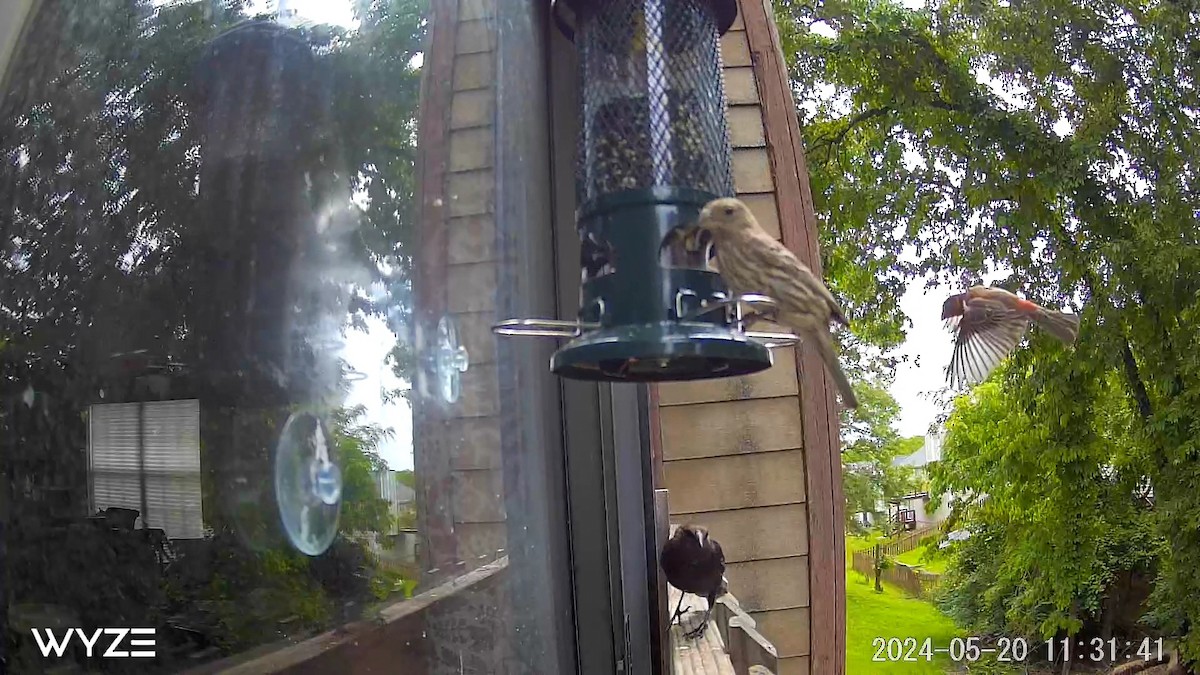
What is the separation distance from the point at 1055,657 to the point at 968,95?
2.02m

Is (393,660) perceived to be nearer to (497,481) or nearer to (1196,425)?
(497,481)

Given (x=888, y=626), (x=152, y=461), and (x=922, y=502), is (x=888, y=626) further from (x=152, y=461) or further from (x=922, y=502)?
(x=152, y=461)

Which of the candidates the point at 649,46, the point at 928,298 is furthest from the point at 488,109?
the point at 928,298

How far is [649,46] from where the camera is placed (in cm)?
80

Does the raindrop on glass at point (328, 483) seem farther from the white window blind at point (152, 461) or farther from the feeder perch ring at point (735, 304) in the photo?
the feeder perch ring at point (735, 304)

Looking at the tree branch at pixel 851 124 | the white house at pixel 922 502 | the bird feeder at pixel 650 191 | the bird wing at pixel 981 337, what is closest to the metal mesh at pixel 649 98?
the bird feeder at pixel 650 191

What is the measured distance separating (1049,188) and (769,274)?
9.23ft

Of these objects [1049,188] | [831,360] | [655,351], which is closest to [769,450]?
[831,360]

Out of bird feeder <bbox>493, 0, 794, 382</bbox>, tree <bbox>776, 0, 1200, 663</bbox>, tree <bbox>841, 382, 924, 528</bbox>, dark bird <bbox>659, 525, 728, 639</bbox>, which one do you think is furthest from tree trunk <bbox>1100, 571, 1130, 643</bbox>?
bird feeder <bbox>493, 0, 794, 382</bbox>

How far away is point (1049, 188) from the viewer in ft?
10.5

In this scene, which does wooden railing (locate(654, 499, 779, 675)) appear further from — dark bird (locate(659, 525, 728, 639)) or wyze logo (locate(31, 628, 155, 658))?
wyze logo (locate(31, 628, 155, 658))

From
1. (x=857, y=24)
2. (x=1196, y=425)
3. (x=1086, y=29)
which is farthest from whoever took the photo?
(x=857, y=24)

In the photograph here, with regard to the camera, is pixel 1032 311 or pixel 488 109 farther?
pixel 1032 311

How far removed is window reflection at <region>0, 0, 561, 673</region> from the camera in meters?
0.49
